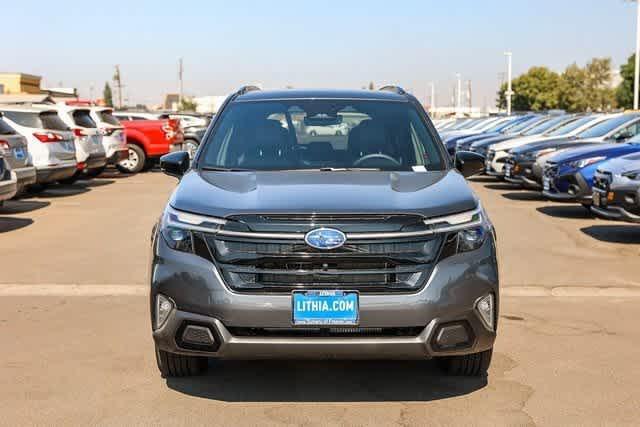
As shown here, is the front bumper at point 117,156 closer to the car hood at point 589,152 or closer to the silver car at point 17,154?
the silver car at point 17,154

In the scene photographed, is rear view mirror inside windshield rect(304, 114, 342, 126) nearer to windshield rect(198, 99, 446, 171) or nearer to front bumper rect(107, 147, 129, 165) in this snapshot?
windshield rect(198, 99, 446, 171)

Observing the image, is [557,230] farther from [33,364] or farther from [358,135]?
[33,364]

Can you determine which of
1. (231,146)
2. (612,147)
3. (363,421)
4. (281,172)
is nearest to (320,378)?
(363,421)

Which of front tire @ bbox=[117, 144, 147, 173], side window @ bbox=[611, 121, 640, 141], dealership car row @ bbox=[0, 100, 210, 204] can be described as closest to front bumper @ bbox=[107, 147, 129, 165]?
dealership car row @ bbox=[0, 100, 210, 204]

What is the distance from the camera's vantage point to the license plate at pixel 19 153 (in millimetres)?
14416

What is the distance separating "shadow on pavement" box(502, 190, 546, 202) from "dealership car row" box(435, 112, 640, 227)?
206 mm

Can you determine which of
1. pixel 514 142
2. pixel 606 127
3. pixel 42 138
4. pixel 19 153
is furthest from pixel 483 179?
pixel 19 153

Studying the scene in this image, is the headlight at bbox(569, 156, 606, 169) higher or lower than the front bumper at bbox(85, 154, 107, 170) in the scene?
higher

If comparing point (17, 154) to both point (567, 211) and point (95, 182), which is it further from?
point (567, 211)

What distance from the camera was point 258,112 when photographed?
6344 millimetres

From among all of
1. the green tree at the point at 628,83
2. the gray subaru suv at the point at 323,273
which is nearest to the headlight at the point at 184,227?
the gray subaru suv at the point at 323,273

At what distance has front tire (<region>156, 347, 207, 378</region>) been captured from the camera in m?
5.25

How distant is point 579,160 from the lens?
14.7 m

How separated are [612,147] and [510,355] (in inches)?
379
